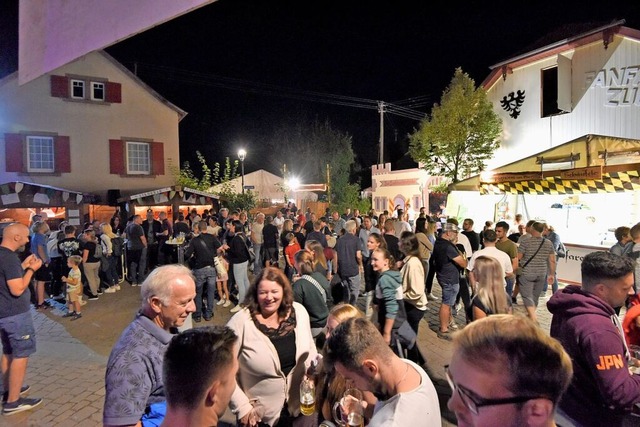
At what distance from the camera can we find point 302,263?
199 inches

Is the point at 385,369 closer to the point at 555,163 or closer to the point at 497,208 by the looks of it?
the point at 555,163

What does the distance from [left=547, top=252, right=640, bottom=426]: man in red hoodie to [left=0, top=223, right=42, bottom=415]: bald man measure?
5189 mm

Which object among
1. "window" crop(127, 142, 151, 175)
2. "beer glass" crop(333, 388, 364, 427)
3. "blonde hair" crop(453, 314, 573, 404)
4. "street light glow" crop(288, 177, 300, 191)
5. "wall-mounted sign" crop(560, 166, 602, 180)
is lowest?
"beer glass" crop(333, 388, 364, 427)

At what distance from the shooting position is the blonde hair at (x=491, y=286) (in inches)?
161

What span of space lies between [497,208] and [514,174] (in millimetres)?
3049

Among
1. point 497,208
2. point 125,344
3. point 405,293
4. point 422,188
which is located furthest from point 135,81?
point 125,344

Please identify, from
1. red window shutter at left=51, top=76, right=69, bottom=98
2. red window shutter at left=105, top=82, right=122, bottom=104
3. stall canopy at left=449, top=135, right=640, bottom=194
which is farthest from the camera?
red window shutter at left=105, top=82, right=122, bottom=104

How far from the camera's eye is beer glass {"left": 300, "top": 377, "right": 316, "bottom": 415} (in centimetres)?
288

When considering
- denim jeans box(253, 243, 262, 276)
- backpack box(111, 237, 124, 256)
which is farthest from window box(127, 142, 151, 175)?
denim jeans box(253, 243, 262, 276)

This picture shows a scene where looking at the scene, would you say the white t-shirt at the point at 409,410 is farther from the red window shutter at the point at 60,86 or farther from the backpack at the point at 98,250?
the red window shutter at the point at 60,86

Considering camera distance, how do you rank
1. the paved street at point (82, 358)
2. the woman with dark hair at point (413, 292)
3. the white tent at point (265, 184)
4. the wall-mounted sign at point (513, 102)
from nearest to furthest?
the paved street at point (82, 358)
the woman with dark hair at point (413, 292)
the wall-mounted sign at point (513, 102)
the white tent at point (265, 184)

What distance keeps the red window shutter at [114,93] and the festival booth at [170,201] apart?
4.90 metres

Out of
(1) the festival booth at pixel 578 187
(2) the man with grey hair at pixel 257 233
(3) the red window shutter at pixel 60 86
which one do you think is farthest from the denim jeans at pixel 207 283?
(3) the red window shutter at pixel 60 86

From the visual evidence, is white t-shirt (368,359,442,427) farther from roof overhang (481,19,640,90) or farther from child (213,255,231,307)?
roof overhang (481,19,640,90)
